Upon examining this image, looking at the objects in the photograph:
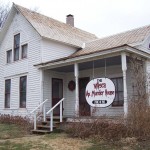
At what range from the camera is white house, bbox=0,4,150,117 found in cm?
1480

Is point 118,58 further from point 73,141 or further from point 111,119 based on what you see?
point 73,141

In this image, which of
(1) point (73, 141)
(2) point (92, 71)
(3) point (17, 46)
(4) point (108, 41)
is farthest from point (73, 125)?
(3) point (17, 46)

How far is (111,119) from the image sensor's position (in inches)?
418

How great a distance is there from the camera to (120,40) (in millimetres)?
15953

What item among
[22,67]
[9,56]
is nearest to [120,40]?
[22,67]

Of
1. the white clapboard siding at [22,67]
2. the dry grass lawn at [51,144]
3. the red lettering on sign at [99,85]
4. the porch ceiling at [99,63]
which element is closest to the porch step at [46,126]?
the white clapboard siding at [22,67]

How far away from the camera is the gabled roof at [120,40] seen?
1485 cm

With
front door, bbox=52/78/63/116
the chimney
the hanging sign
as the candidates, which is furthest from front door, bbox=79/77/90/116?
the chimney

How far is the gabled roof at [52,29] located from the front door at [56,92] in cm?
259

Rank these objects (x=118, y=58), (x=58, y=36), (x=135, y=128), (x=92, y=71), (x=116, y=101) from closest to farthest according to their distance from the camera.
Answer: (x=135, y=128)
(x=118, y=58)
(x=116, y=101)
(x=92, y=71)
(x=58, y=36)

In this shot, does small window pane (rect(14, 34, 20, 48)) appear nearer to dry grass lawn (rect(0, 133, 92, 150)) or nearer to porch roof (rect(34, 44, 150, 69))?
porch roof (rect(34, 44, 150, 69))

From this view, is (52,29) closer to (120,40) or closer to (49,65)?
(49,65)

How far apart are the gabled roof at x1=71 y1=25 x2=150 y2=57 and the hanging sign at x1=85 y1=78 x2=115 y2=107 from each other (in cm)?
250

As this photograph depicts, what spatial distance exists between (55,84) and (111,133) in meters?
7.68
